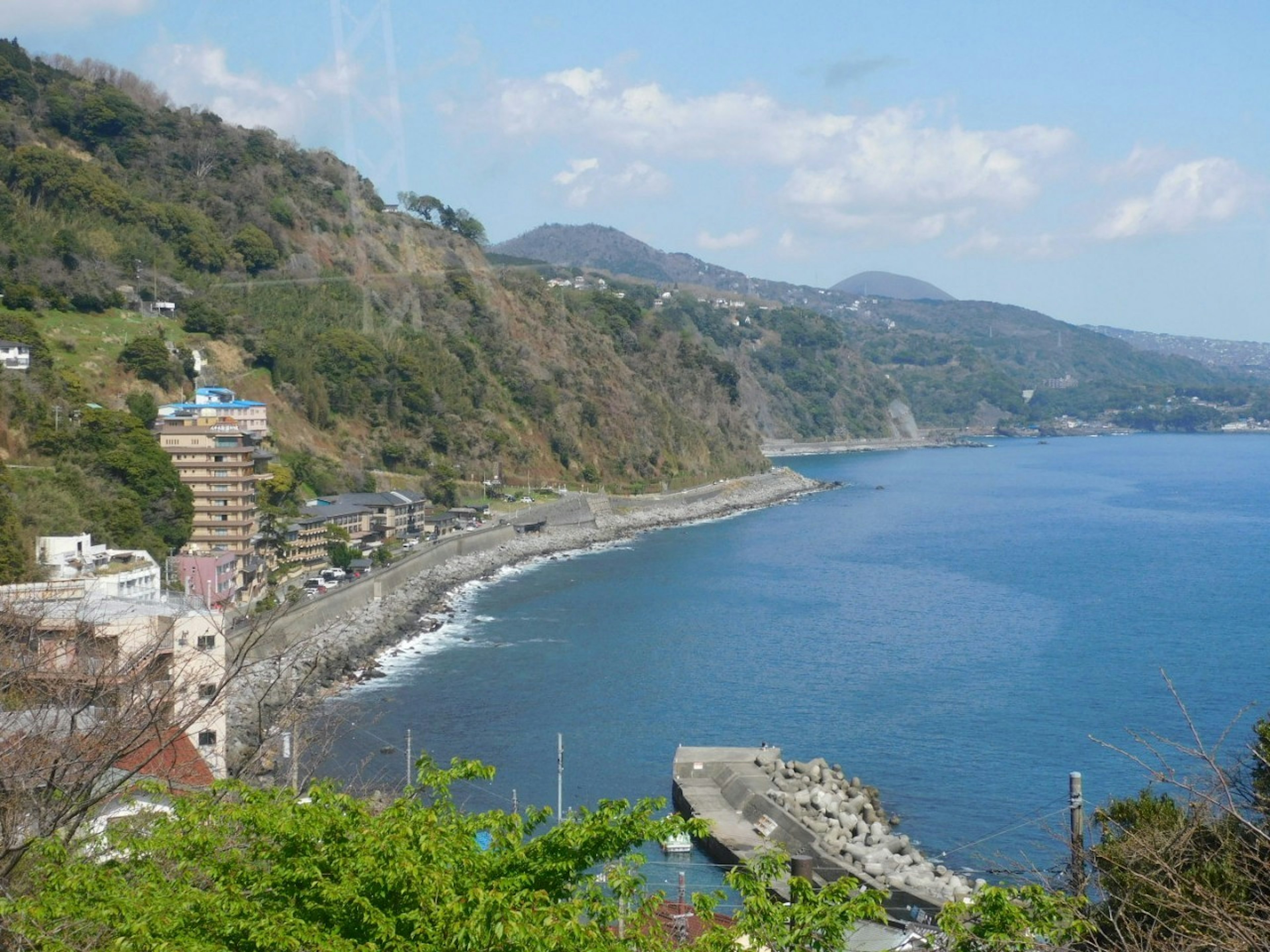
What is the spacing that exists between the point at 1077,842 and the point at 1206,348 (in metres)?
186

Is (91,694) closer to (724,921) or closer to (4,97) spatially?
(724,921)

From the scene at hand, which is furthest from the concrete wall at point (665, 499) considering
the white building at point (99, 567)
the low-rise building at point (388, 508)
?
the white building at point (99, 567)

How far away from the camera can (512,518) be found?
2930cm

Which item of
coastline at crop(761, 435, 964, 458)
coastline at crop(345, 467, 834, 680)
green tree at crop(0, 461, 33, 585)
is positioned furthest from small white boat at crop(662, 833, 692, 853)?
coastline at crop(761, 435, 964, 458)

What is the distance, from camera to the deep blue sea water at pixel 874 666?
475 inches

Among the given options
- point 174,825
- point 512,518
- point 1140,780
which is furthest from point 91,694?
point 512,518

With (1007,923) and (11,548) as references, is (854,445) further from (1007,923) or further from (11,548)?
(1007,923)

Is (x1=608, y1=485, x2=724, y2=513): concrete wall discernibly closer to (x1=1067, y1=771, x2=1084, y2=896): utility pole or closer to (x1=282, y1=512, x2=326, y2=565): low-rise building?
(x1=282, y1=512, x2=326, y2=565): low-rise building

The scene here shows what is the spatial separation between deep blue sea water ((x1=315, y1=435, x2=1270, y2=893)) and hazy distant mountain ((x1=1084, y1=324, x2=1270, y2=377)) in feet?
418

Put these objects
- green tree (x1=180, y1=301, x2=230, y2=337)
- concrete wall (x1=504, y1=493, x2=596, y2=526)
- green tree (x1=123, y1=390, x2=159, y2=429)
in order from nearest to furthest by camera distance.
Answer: green tree (x1=123, y1=390, x2=159, y2=429) → green tree (x1=180, y1=301, x2=230, y2=337) → concrete wall (x1=504, y1=493, x2=596, y2=526)

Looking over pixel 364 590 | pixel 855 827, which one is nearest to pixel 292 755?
pixel 855 827

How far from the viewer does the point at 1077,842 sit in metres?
4.88

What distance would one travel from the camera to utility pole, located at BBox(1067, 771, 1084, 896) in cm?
468

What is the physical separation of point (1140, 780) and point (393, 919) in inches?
398
